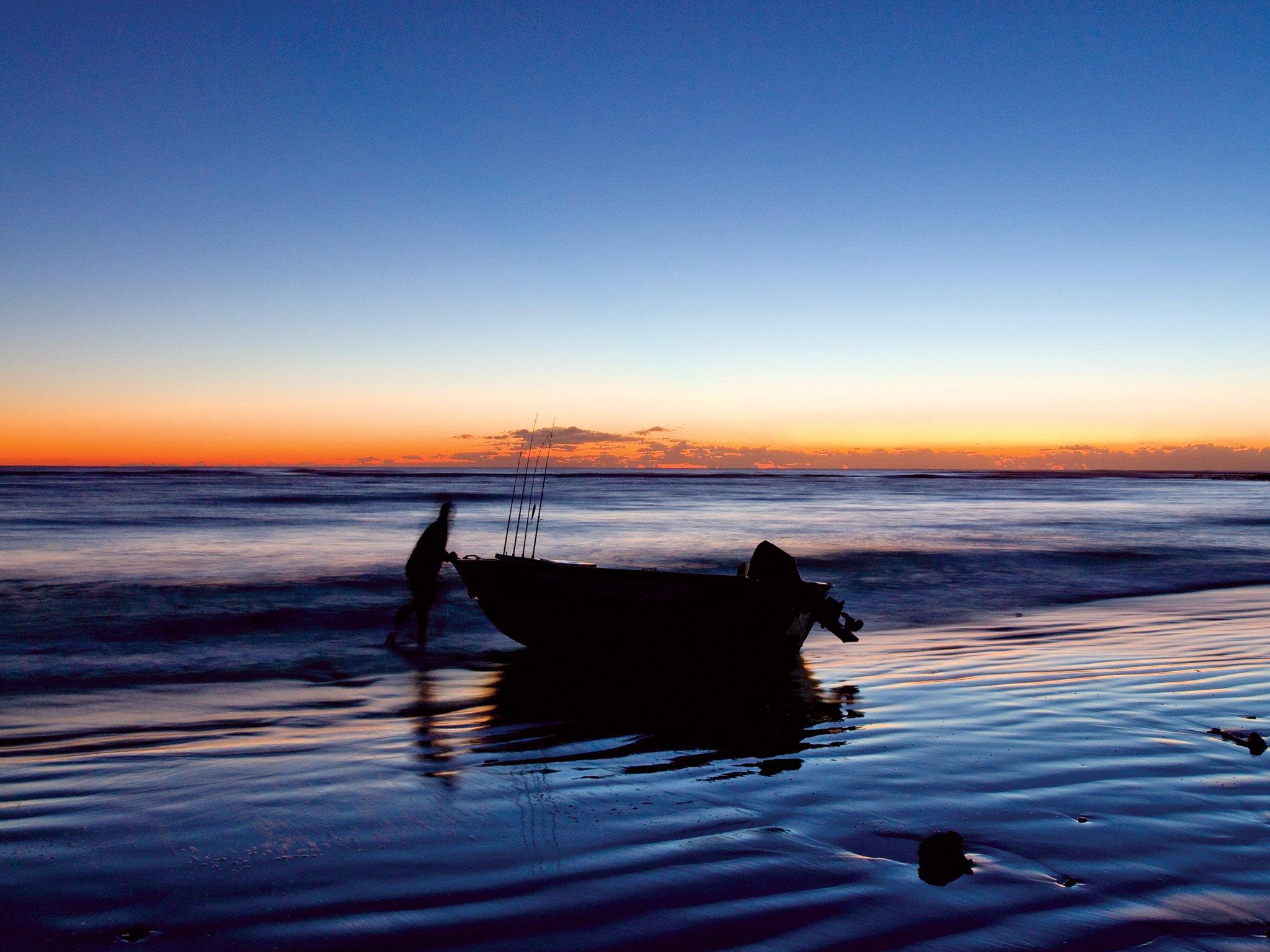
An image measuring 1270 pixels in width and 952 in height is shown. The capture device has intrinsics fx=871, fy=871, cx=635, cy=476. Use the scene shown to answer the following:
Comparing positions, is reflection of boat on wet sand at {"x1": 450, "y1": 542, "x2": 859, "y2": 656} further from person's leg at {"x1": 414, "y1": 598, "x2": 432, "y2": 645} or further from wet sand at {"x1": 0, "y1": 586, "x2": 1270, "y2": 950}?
person's leg at {"x1": 414, "y1": 598, "x2": 432, "y2": 645}

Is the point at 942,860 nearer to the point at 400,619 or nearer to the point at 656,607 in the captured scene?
the point at 656,607

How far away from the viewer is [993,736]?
6.84 m

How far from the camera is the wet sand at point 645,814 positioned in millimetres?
3771

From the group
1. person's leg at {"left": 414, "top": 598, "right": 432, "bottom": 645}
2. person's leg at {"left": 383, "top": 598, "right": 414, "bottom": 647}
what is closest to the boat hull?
person's leg at {"left": 414, "top": 598, "right": 432, "bottom": 645}

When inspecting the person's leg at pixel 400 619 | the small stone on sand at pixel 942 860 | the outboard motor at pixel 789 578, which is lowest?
the person's leg at pixel 400 619

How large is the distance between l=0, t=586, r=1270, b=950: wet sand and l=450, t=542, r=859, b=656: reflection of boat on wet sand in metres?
0.86

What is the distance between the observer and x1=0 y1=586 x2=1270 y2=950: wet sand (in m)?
3.77

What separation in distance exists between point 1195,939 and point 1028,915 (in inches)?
24.9

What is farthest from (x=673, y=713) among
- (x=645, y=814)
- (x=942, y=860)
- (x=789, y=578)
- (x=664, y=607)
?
(x=942, y=860)

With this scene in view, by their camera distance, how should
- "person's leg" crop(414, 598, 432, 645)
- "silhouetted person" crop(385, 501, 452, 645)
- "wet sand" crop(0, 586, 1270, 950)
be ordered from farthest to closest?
"person's leg" crop(414, 598, 432, 645), "silhouetted person" crop(385, 501, 452, 645), "wet sand" crop(0, 586, 1270, 950)

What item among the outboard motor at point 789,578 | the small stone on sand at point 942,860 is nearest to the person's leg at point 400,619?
the outboard motor at point 789,578

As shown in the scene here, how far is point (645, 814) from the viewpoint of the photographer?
16.9 ft

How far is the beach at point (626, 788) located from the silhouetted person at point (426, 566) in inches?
22.5

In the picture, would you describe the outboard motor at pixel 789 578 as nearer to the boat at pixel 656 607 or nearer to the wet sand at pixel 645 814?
the boat at pixel 656 607
